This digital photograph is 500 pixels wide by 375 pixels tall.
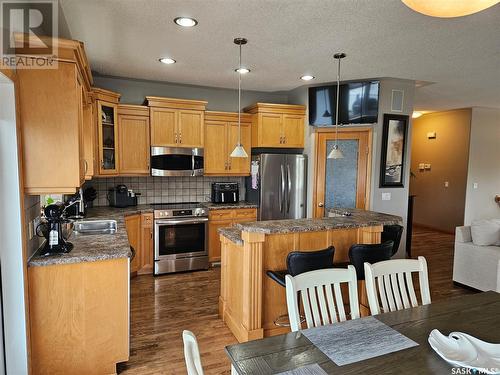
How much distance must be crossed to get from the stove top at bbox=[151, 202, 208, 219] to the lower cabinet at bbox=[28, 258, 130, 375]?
2.05 metres

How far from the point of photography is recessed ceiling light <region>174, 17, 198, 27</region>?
8.38 feet

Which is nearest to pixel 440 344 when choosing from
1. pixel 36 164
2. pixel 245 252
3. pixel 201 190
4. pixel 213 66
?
pixel 245 252

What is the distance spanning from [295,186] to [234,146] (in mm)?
1124

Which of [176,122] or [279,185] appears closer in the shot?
[176,122]

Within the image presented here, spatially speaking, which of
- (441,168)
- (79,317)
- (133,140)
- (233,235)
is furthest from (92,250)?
(441,168)

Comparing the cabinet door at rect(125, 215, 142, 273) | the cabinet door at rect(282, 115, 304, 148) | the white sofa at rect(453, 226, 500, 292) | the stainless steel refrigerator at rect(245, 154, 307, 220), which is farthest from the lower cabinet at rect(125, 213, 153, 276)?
the white sofa at rect(453, 226, 500, 292)

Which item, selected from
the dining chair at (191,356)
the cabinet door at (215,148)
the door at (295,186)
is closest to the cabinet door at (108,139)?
the cabinet door at (215,148)

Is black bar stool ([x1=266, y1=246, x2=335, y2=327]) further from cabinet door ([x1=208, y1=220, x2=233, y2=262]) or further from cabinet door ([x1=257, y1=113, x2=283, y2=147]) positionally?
cabinet door ([x1=257, y1=113, x2=283, y2=147])

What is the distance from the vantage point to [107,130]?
13.9 feet

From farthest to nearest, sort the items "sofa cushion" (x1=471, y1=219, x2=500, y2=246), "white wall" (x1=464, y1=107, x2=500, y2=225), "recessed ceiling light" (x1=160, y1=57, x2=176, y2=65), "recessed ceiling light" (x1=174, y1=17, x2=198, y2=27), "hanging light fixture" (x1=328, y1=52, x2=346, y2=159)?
"white wall" (x1=464, y1=107, x2=500, y2=225) < "sofa cushion" (x1=471, y1=219, x2=500, y2=246) < "recessed ceiling light" (x1=160, y1=57, x2=176, y2=65) < "hanging light fixture" (x1=328, y1=52, x2=346, y2=159) < "recessed ceiling light" (x1=174, y1=17, x2=198, y2=27)

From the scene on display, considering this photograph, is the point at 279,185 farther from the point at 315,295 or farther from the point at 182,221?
the point at 315,295

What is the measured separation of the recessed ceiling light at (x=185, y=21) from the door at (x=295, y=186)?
8.70ft

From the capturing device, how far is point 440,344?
1.41m
